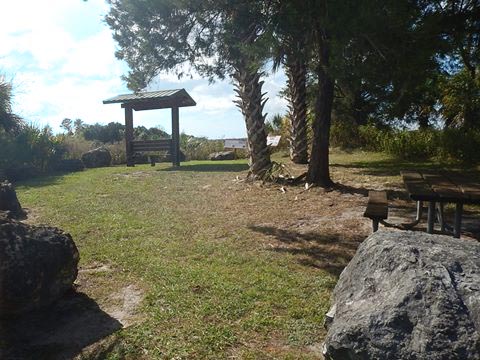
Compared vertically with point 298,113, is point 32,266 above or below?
below

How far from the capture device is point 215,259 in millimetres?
5281

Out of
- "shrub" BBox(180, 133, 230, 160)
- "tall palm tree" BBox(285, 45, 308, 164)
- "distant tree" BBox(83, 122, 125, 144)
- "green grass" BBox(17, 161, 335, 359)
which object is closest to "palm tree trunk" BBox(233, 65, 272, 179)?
"green grass" BBox(17, 161, 335, 359)

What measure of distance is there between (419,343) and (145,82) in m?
9.01

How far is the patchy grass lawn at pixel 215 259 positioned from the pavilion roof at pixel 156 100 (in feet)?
27.3

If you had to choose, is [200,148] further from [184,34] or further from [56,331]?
[56,331]

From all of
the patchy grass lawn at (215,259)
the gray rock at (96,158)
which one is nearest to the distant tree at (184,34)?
the patchy grass lawn at (215,259)

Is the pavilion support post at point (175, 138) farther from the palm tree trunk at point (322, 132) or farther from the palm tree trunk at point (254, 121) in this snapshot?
the palm tree trunk at point (322, 132)

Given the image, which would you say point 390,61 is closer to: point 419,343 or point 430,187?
point 430,187

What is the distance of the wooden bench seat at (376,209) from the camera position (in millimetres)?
4625

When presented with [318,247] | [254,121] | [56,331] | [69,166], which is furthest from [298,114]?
[56,331]

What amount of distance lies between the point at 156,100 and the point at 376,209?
1525 cm

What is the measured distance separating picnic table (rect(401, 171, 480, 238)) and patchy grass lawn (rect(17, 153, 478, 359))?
106cm

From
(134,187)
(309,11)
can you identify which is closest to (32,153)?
(134,187)

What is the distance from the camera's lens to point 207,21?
8.56m
